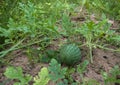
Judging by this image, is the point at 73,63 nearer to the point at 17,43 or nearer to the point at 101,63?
the point at 101,63

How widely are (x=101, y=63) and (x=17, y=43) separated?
72 centimetres

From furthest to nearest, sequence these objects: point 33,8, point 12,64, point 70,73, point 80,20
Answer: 1. point 80,20
2. point 33,8
3. point 12,64
4. point 70,73

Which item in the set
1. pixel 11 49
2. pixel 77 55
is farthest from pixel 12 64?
pixel 77 55

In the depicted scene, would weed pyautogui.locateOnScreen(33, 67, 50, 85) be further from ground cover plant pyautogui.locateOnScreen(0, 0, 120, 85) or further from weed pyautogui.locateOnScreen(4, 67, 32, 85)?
ground cover plant pyautogui.locateOnScreen(0, 0, 120, 85)

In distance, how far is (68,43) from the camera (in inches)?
105

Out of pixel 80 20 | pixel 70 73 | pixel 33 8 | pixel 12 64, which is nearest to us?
pixel 70 73

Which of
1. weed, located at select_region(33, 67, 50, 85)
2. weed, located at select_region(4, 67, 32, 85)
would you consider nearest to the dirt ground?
weed, located at select_region(4, 67, 32, 85)

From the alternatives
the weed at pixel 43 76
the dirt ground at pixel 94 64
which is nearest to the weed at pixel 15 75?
the weed at pixel 43 76

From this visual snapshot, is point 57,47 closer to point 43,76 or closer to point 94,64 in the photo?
point 94,64

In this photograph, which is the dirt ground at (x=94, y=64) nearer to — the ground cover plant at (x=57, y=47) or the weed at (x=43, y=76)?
the ground cover plant at (x=57, y=47)

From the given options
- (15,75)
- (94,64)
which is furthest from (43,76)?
(94,64)

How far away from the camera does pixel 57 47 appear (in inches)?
106

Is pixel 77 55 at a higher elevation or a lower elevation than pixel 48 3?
lower

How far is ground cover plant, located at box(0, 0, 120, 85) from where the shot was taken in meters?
2.42
